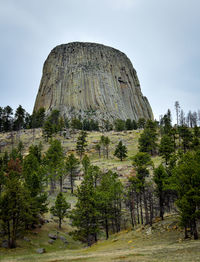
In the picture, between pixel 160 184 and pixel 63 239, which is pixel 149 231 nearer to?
pixel 160 184

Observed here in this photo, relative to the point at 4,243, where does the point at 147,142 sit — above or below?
above

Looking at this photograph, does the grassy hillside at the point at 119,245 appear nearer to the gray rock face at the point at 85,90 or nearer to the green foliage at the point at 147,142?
the green foliage at the point at 147,142

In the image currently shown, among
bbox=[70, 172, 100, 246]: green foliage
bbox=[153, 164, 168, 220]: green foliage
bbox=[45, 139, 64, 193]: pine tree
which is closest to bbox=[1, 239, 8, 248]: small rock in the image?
bbox=[70, 172, 100, 246]: green foliage

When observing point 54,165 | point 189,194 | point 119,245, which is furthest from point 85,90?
point 189,194

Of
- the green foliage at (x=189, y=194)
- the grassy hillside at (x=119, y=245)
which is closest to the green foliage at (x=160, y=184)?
the grassy hillside at (x=119, y=245)

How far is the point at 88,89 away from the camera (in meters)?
181

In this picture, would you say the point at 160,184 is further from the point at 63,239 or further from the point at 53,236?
the point at 53,236

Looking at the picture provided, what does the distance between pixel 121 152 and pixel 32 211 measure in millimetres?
44424

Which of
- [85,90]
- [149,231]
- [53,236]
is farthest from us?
[85,90]

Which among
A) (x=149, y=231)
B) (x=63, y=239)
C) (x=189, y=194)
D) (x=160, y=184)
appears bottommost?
(x=63, y=239)

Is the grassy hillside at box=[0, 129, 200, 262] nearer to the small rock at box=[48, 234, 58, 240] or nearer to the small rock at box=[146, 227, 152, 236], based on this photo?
the small rock at box=[146, 227, 152, 236]

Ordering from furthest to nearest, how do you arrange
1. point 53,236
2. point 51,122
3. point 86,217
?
point 51,122, point 53,236, point 86,217

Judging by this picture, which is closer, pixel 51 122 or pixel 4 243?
pixel 4 243

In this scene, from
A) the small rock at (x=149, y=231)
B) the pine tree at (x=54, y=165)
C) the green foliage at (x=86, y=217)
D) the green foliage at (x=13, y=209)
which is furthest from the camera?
the pine tree at (x=54, y=165)
